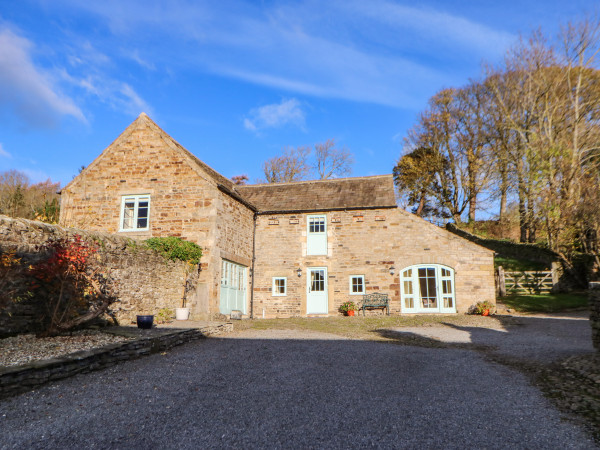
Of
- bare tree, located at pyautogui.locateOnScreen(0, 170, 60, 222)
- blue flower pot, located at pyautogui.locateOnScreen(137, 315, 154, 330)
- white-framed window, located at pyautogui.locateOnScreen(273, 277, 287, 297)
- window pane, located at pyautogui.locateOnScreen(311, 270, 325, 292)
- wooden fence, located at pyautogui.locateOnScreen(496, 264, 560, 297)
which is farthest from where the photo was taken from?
bare tree, located at pyautogui.locateOnScreen(0, 170, 60, 222)

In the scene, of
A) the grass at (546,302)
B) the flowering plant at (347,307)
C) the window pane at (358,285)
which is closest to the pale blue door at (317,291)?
the flowering plant at (347,307)

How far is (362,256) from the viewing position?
18.0 metres

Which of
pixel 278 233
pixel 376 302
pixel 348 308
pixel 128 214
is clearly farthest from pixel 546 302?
pixel 128 214

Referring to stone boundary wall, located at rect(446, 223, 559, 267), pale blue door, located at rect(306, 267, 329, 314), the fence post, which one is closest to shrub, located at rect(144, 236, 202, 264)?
pale blue door, located at rect(306, 267, 329, 314)

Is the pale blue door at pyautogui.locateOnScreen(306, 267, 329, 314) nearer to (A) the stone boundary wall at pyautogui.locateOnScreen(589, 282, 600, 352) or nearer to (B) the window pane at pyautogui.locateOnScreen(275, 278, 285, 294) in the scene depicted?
(B) the window pane at pyautogui.locateOnScreen(275, 278, 285, 294)

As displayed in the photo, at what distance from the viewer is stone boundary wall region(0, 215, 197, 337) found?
7.73m

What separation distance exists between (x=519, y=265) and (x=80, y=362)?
24.1 meters

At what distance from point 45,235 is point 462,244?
15.3m

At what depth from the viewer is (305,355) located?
8.02m

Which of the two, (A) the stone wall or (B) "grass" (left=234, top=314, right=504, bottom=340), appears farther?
(A) the stone wall

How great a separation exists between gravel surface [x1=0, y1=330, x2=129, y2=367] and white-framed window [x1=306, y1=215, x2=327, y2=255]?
11254mm

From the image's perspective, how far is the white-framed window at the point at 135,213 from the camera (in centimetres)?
1570

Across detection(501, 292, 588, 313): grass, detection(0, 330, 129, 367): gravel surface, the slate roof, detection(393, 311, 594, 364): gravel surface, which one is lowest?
detection(393, 311, 594, 364): gravel surface

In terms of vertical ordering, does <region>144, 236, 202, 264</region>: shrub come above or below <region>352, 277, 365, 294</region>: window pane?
above
